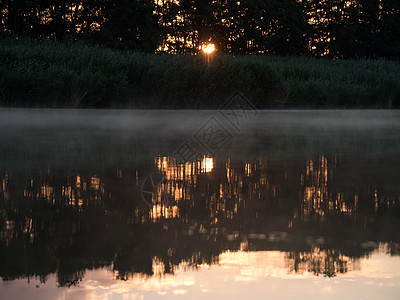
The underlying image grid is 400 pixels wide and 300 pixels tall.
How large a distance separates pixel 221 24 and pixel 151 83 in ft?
89.8

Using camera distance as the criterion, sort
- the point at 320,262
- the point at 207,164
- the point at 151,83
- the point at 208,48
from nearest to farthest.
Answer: the point at 320,262 < the point at 207,164 < the point at 151,83 < the point at 208,48

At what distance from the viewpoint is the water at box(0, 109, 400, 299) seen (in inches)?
109

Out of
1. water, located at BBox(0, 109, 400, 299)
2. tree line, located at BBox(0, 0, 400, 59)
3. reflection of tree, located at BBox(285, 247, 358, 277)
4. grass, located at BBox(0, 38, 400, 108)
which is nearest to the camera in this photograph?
water, located at BBox(0, 109, 400, 299)

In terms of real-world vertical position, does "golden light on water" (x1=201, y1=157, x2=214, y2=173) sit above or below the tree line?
below

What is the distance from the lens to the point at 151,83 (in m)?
20.5

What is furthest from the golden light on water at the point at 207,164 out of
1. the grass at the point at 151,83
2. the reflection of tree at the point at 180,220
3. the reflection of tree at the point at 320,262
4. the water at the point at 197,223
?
the grass at the point at 151,83

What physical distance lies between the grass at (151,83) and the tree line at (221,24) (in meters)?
14.2

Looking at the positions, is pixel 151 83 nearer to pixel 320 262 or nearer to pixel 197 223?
pixel 197 223

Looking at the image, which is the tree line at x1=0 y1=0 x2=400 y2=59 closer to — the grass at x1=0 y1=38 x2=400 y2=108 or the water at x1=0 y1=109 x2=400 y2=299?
the grass at x1=0 y1=38 x2=400 y2=108

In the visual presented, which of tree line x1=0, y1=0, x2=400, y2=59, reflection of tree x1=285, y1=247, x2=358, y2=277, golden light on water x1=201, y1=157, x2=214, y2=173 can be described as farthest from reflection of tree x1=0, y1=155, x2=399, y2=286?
tree line x1=0, y1=0, x2=400, y2=59

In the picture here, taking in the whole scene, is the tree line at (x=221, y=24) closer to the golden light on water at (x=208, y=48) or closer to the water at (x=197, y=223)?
the golden light on water at (x=208, y=48)

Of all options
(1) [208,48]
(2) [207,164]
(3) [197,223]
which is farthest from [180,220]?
(1) [208,48]

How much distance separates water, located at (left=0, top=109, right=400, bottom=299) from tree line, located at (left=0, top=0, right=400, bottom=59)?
28.5 m

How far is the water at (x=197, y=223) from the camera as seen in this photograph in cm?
277
